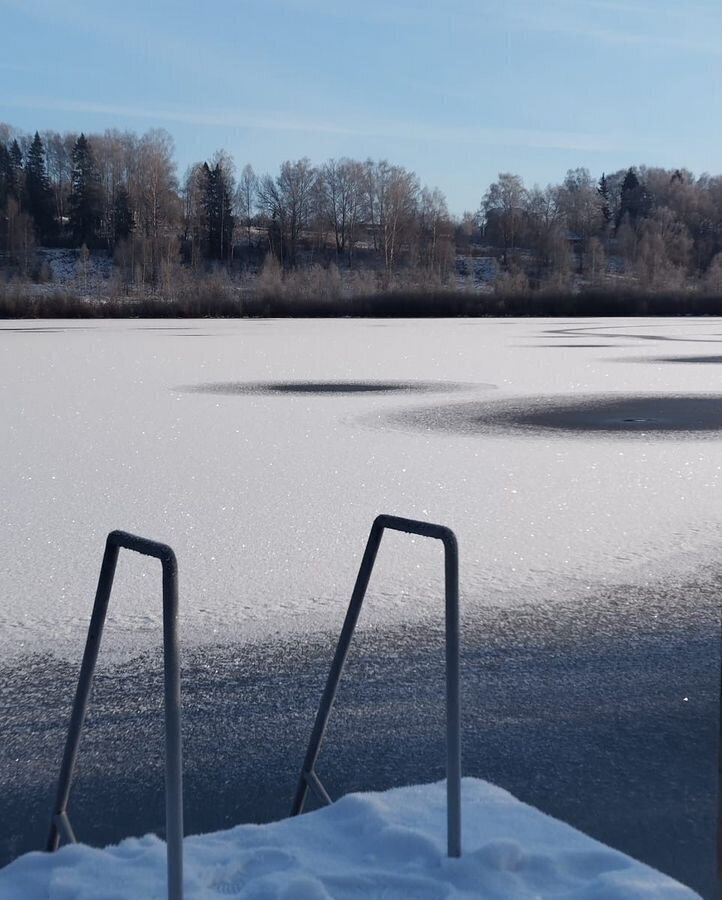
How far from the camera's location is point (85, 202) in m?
66.4

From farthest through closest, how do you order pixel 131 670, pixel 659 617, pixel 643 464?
1. pixel 643 464
2. pixel 659 617
3. pixel 131 670

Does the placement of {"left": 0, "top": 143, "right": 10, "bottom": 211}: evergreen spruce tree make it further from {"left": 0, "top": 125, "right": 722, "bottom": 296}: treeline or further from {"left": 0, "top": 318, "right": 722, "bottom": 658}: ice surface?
{"left": 0, "top": 318, "right": 722, "bottom": 658}: ice surface

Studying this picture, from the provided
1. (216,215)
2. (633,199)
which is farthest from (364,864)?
(633,199)

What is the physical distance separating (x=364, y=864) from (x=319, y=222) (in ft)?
231

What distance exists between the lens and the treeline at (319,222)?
63.5 meters

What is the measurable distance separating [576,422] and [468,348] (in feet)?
35.1

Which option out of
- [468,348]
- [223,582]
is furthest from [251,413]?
[468,348]

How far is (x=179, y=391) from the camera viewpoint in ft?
44.8

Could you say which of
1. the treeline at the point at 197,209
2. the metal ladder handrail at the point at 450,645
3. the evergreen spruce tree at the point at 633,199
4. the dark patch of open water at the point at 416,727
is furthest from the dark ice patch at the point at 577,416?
the evergreen spruce tree at the point at 633,199

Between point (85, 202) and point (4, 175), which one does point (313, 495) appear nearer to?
point (85, 202)

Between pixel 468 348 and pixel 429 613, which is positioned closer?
pixel 429 613

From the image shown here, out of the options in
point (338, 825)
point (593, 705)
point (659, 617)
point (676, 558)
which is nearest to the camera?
point (338, 825)

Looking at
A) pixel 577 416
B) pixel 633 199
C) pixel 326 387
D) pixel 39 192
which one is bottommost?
pixel 577 416

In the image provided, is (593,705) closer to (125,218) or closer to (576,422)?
(576,422)
